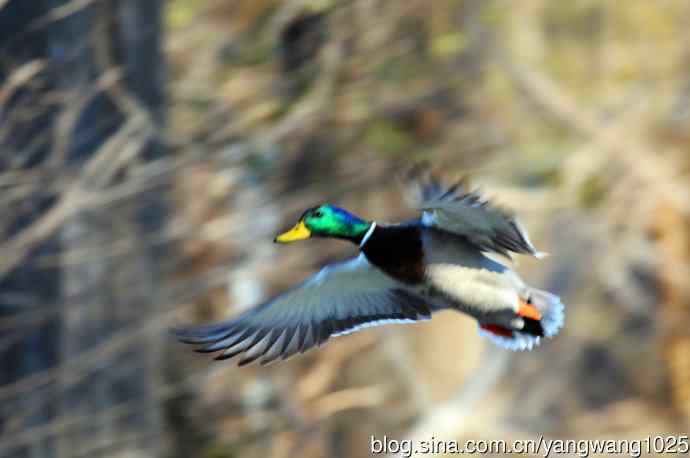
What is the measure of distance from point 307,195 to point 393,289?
2.06 m

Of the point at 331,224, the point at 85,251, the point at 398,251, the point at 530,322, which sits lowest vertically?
the point at 530,322

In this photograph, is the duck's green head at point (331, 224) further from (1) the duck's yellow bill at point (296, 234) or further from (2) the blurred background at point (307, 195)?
(2) the blurred background at point (307, 195)

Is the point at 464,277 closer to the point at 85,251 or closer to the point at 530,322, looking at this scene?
the point at 530,322

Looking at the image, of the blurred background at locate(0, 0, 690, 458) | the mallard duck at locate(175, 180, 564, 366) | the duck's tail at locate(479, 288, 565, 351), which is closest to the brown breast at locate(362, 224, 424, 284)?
the mallard duck at locate(175, 180, 564, 366)

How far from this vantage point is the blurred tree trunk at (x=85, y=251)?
6.14 metres

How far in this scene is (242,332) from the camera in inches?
189

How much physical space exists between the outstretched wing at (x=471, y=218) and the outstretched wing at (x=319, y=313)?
1.11ft

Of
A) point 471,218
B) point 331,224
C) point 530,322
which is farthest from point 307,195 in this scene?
point 471,218

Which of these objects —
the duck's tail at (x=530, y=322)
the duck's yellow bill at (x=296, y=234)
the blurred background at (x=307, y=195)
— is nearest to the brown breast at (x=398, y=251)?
the duck's yellow bill at (x=296, y=234)

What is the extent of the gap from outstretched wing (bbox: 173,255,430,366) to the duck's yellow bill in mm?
139

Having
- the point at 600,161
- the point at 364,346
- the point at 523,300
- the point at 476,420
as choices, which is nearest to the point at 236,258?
the point at 364,346

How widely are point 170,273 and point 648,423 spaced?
9.94ft

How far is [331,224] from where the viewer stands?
4805 mm

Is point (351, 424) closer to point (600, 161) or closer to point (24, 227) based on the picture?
point (600, 161)
